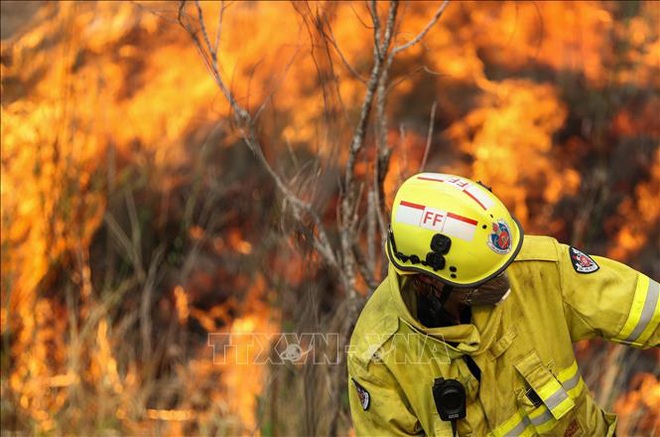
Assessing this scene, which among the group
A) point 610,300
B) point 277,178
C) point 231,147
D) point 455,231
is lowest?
point 610,300

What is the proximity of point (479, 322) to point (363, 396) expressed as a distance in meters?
0.47

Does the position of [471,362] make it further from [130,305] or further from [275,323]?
[130,305]

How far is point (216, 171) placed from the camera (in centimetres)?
952

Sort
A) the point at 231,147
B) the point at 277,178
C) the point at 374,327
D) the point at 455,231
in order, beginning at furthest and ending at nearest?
1. the point at 231,147
2. the point at 277,178
3. the point at 374,327
4. the point at 455,231

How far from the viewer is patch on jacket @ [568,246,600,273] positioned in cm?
301

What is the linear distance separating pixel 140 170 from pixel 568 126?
4.56 metres

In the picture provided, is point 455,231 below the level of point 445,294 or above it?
above

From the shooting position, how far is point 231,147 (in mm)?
9906

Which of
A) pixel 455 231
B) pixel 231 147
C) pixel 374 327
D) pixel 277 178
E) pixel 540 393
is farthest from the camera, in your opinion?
pixel 231 147

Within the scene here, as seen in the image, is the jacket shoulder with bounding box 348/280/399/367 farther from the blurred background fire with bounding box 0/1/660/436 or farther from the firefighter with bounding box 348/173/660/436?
the blurred background fire with bounding box 0/1/660/436

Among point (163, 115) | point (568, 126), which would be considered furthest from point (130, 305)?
point (568, 126)

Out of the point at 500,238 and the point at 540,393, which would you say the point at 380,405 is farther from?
the point at 500,238

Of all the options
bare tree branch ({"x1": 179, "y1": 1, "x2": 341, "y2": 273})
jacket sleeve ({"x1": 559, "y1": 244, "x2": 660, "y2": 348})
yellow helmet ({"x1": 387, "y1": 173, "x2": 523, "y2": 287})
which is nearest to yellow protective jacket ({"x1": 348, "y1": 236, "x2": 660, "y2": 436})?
jacket sleeve ({"x1": 559, "y1": 244, "x2": 660, "y2": 348})

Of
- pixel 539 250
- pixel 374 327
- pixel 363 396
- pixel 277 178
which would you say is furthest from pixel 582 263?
pixel 277 178
